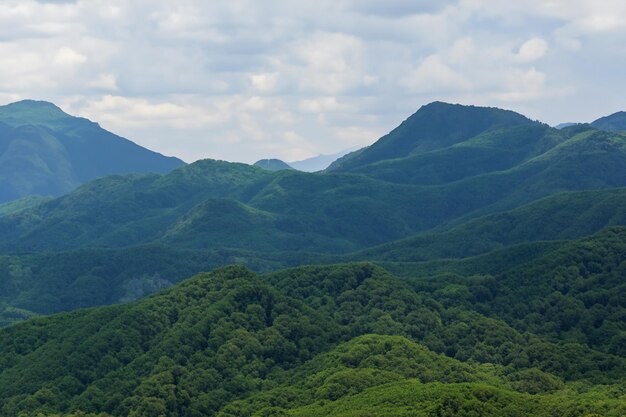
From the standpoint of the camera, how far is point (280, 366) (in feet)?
589

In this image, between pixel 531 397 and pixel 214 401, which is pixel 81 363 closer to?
pixel 214 401

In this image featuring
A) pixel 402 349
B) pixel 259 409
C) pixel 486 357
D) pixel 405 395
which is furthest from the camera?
pixel 486 357

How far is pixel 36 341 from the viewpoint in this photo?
196 meters

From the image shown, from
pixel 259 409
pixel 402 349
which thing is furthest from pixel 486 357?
pixel 259 409

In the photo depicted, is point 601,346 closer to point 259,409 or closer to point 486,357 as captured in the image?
point 486,357

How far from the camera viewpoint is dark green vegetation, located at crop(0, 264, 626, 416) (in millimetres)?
148250

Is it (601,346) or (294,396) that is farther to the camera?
(601,346)

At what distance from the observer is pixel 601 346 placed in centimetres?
19200

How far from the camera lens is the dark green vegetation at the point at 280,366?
148250 millimetres

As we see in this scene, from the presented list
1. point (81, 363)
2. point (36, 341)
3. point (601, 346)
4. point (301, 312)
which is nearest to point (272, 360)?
point (301, 312)

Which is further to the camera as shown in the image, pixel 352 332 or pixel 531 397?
pixel 352 332

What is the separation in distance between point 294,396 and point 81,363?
41745 millimetres

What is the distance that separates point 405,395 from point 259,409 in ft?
83.6

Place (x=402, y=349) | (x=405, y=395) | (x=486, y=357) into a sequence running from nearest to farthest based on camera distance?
(x=405, y=395) → (x=402, y=349) → (x=486, y=357)
